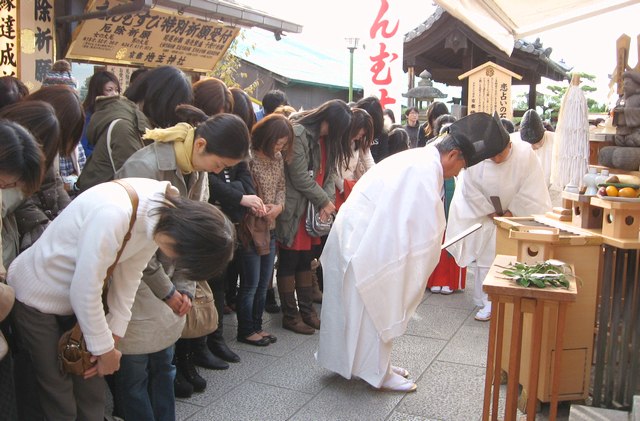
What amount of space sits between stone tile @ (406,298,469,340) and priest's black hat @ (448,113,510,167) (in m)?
Result: 2.24

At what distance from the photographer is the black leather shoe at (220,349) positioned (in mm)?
5145

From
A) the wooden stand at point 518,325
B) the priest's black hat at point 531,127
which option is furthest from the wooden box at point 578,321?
the priest's black hat at point 531,127

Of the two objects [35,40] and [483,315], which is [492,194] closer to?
[483,315]

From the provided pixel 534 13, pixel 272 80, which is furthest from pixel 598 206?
pixel 272 80

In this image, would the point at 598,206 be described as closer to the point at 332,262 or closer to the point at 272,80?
the point at 332,262

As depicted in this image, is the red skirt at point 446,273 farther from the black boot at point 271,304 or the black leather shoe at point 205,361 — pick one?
the black leather shoe at point 205,361

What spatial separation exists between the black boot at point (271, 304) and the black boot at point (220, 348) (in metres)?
1.37

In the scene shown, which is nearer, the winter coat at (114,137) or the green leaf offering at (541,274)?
Answer: the green leaf offering at (541,274)

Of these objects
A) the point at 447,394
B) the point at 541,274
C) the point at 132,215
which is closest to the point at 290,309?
the point at 447,394

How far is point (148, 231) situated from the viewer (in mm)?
2668

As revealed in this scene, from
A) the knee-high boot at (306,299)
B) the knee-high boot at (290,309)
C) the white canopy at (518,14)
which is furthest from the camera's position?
the knee-high boot at (306,299)

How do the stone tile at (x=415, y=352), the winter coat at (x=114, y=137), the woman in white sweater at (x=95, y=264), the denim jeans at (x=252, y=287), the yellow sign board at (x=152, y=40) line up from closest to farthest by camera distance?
the woman in white sweater at (x=95, y=264) → the winter coat at (x=114, y=137) → the stone tile at (x=415, y=352) → the denim jeans at (x=252, y=287) → the yellow sign board at (x=152, y=40)

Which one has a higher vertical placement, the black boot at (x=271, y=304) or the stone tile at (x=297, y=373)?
the black boot at (x=271, y=304)

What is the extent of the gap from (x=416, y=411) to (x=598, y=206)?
6.17ft
